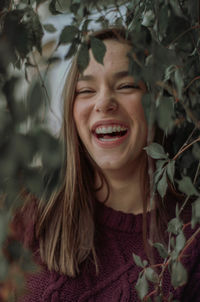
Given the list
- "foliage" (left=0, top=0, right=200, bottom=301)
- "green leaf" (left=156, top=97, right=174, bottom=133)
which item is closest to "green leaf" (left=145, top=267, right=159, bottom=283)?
"foliage" (left=0, top=0, right=200, bottom=301)

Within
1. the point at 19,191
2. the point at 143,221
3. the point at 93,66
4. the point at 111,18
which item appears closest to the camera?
the point at 19,191

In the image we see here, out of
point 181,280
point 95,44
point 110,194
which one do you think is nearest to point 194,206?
point 181,280

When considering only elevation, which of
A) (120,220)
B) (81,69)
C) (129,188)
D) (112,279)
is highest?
(81,69)

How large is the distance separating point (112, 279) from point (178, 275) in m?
0.70

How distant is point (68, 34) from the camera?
2.19 ft

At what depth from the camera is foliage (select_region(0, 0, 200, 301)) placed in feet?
1.21

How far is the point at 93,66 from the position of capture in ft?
4.31

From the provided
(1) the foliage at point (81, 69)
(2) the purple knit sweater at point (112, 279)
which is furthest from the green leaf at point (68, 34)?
(2) the purple knit sweater at point (112, 279)

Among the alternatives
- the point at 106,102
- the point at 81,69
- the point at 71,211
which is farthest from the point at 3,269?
the point at 71,211

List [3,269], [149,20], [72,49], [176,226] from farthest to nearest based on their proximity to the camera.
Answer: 1. [149,20]
2. [176,226]
3. [72,49]
4. [3,269]

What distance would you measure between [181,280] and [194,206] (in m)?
0.12

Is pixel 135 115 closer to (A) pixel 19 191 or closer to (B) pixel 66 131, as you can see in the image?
(B) pixel 66 131

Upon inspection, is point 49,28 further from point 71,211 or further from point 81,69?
point 71,211

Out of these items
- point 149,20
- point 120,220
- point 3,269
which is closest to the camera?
point 3,269
